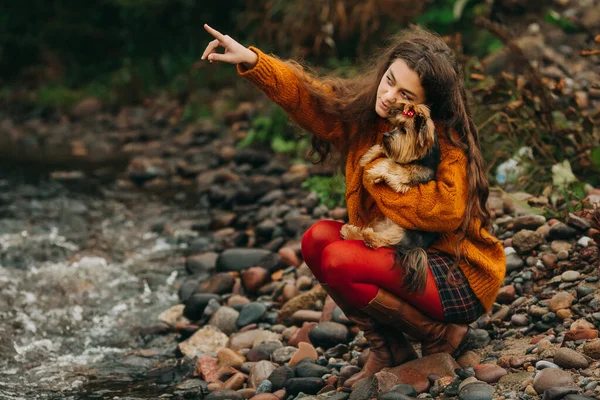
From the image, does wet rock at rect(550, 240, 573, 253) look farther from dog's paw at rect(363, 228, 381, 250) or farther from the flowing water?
the flowing water

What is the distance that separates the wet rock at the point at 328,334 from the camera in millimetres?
4223

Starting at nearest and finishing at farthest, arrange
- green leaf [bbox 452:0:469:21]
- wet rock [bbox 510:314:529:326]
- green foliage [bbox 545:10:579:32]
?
wet rock [bbox 510:314:529:326], green foliage [bbox 545:10:579:32], green leaf [bbox 452:0:469:21]

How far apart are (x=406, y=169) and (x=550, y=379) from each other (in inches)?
37.3

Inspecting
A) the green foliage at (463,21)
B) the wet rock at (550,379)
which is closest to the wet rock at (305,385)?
the wet rock at (550,379)

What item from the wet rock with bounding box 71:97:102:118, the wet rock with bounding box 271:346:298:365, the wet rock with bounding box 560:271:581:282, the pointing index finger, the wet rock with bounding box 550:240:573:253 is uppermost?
the pointing index finger

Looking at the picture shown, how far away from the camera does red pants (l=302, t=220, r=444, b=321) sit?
340 cm

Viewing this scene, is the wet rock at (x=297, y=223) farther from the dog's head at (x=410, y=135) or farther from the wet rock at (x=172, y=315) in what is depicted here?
the dog's head at (x=410, y=135)

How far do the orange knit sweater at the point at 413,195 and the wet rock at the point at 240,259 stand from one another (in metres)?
1.82

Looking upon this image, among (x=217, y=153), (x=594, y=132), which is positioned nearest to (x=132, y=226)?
(x=217, y=153)

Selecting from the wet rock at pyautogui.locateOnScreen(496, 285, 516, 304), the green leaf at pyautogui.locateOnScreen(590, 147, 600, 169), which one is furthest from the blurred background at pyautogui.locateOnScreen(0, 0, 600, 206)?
the wet rock at pyautogui.locateOnScreen(496, 285, 516, 304)

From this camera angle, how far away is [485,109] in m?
5.68

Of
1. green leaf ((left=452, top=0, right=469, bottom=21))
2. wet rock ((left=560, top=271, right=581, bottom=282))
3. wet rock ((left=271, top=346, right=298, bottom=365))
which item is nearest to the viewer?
wet rock ((left=560, top=271, right=581, bottom=282))

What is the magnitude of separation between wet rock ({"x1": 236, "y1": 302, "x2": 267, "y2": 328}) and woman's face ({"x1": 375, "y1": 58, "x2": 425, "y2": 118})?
5.53 ft

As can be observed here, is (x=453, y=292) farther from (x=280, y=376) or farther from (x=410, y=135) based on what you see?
(x=280, y=376)
